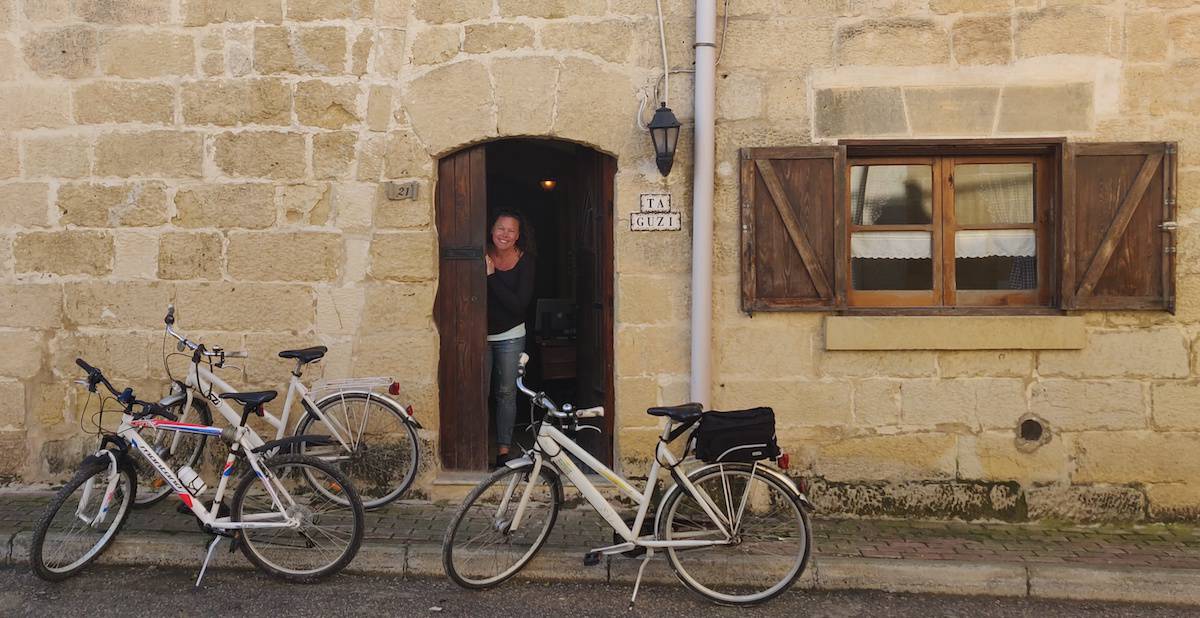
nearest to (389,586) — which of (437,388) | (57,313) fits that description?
(437,388)

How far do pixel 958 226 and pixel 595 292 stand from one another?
2.37m

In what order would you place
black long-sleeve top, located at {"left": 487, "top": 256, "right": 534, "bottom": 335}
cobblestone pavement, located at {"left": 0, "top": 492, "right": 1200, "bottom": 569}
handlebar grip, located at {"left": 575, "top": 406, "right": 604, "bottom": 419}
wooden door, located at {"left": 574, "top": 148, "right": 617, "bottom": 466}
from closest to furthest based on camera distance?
handlebar grip, located at {"left": 575, "top": 406, "right": 604, "bottom": 419}, cobblestone pavement, located at {"left": 0, "top": 492, "right": 1200, "bottom": 569}, wooden door, located at {"left": 574, "top": 148, "right": 617, "bottom": 466}, black long-sleeve top, located at {"left": 487, "top": 256, "right": 534, "bottom": 335}

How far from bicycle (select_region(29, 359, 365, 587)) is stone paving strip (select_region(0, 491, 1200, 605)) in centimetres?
25

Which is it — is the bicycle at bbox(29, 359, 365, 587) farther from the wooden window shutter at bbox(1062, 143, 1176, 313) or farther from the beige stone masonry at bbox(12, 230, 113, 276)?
the wooden window shutter at bbox(1062, 143, 1176, 313)

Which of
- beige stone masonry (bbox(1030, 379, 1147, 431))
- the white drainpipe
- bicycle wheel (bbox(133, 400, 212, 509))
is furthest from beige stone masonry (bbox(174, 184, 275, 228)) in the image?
beige stone masonry (bbox(1030, 379, 1147, 431))

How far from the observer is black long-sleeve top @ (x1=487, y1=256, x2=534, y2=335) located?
6043 mm

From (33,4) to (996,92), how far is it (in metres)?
5.98

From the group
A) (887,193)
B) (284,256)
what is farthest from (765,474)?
(284,256)

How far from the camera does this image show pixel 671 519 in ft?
14.2

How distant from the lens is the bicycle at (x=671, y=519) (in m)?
4.26

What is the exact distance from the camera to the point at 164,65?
5652mm

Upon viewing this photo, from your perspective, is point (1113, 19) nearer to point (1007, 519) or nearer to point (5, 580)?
point (1007, 519)

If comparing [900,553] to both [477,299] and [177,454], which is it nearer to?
[477,299]

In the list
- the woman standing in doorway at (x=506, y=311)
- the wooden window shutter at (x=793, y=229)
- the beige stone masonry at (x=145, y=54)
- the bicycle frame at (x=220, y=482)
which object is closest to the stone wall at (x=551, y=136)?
the beige stone masonry at (x=145, y=54)
